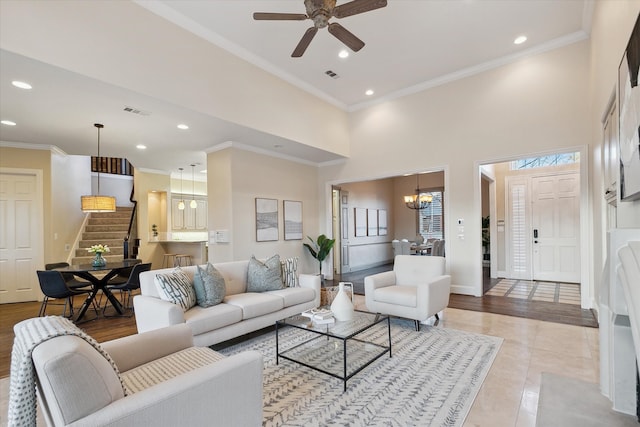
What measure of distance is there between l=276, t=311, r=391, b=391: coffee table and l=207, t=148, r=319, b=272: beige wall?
2.88m

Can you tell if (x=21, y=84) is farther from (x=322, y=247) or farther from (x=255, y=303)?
(x=322, y=247)

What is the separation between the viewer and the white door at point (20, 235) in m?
5.59

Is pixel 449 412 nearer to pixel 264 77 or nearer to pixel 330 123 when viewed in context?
pixel 264 77

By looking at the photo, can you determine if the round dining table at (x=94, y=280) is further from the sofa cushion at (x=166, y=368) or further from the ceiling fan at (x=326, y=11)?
the ceiling fan at (x=326, y=11)

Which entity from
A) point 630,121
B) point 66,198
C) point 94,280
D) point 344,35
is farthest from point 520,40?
point 66,198

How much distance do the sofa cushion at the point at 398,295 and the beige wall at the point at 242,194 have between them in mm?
2879

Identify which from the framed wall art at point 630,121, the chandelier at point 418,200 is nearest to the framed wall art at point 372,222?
the chandelier at point 418,200

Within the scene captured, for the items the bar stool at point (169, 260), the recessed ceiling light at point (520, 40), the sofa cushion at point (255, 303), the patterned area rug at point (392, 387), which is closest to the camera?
the patterned area rug at point (392, 387)

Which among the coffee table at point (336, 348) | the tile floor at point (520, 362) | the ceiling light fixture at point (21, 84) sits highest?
the ceiling light fixture at point (21, 84)

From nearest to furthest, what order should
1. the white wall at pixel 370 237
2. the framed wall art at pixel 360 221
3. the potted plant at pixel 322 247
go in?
the potted plant at pixel 322 247
the white wall at pixel 370 237
the framed wall art at pixel 360 221

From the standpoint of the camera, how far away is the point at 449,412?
6.93 ft

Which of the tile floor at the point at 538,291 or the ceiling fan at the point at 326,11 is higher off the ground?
the ceiling fan at the point at 326,11

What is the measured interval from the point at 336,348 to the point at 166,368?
1.73 metres

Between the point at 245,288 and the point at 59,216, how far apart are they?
17.2 ft
